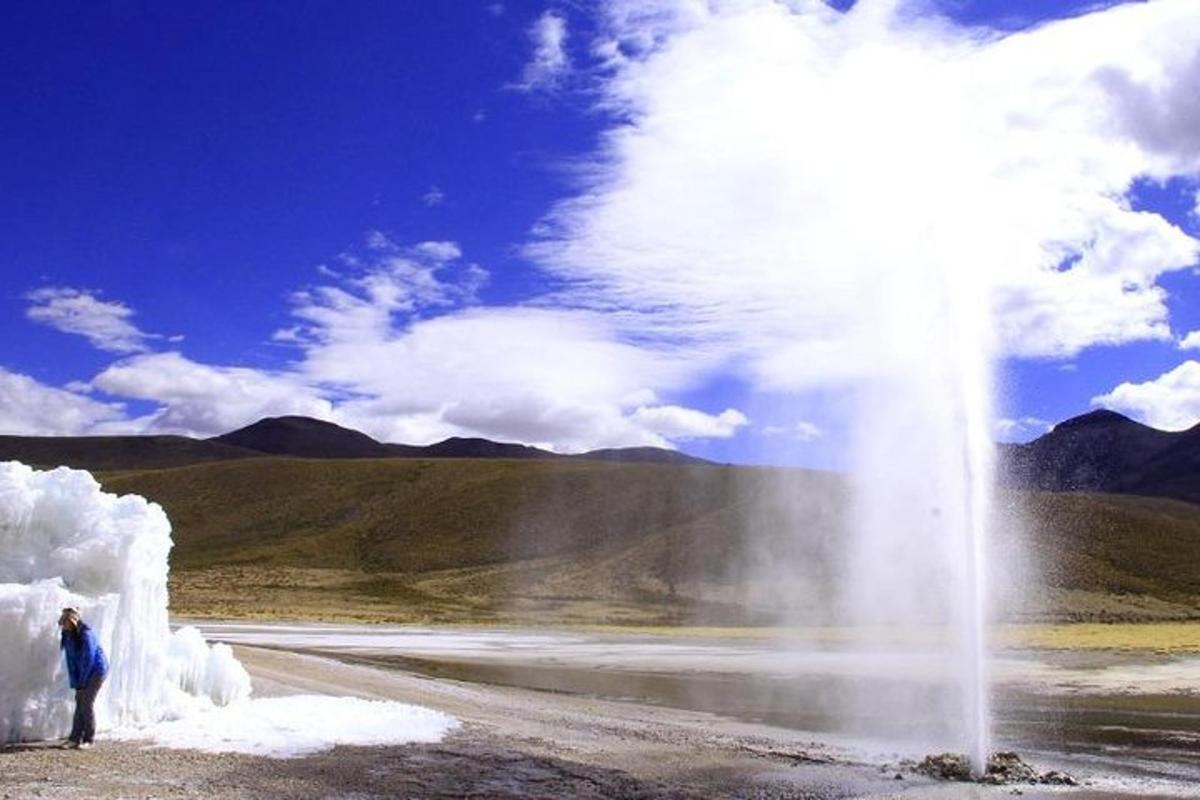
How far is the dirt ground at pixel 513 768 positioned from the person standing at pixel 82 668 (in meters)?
0.32

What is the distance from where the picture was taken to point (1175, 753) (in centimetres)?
2014

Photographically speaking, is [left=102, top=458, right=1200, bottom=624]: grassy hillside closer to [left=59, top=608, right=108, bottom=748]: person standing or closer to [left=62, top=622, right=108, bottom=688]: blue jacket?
[left=59, top=608, right=108, bottom=748]: person standing

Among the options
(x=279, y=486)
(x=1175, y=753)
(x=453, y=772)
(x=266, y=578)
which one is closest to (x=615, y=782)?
(x=453, y=772)

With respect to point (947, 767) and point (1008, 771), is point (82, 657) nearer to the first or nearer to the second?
point (947, 767)

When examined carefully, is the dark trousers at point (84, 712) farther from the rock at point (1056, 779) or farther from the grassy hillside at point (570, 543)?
the grassy hillside at point (570, 543)

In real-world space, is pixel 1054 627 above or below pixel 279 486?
below

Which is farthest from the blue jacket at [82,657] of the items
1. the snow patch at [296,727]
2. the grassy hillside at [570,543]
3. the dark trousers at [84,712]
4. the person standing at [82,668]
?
the grassy hillside at [570,543]

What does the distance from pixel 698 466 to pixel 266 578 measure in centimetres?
4488

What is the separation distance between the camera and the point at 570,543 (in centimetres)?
9400

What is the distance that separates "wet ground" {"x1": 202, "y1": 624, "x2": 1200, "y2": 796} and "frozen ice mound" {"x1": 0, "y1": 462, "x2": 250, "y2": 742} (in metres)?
10.5

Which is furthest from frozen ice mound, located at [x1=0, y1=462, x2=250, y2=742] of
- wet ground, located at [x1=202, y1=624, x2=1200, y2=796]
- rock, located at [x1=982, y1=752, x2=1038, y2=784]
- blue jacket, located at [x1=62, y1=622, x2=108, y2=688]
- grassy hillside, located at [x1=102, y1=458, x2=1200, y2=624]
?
grassy hillside, located at [x1=102, y1=458, x2=1200, y2=624]

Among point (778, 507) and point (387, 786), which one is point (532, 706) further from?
point (778, 507)

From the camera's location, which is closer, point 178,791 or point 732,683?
point 178,791

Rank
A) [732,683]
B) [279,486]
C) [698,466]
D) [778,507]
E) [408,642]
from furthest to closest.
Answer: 1. [279,486]
2. [698,466]
3. [778,507]
4. [408,642]
5. [732,683]
